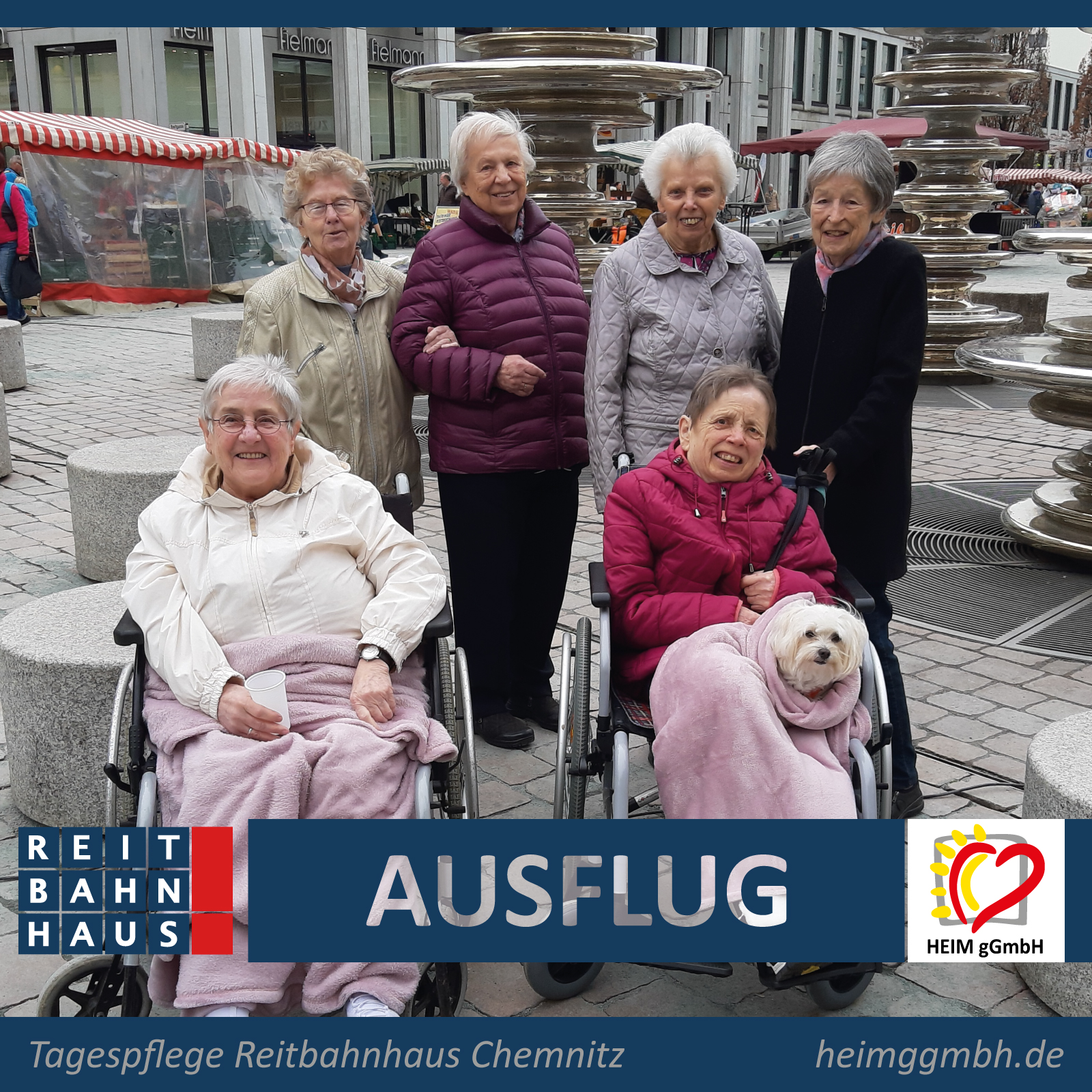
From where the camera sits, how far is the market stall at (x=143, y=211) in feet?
62.4

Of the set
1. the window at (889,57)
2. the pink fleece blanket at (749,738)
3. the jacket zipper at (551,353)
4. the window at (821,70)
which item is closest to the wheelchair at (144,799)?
the pink fleece blanket at (749,738)

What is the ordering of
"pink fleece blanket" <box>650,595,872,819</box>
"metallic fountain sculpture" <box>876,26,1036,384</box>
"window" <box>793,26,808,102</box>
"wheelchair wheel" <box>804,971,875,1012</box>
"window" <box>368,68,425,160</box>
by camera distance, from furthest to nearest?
"window" <box>793,26,808,102</box>
"window" <box>368,68,425,160</box>
"metallic fountain sculpture" <box>876,26,1036,384</box>
"wheelchair wheel" <box>804,971,875,1012</box>
"pink fleece blanket" <box>650,595,872,819</box>

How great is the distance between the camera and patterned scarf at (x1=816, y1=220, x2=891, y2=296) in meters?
3.74

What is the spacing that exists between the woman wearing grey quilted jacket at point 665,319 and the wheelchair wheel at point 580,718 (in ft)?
2.44

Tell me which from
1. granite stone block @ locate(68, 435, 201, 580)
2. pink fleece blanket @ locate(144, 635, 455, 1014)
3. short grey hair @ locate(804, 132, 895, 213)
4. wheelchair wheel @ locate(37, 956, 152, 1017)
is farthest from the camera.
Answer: granite stone block @ locate(68, 435, 201, 580)

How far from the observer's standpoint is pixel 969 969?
3.24m

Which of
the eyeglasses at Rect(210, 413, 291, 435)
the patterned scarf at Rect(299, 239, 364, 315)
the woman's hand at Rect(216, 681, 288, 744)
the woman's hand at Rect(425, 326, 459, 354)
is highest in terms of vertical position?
the patterned scarf at Rect(299, 239, 364, 315)

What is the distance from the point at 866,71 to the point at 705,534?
70713 mm

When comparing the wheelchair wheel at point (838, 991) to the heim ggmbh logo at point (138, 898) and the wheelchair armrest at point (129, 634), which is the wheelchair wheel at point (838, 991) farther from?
the wheelchair armrest at point (129, 634)

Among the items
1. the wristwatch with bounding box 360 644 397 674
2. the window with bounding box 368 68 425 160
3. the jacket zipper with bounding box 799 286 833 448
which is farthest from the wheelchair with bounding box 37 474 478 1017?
the window with bounding box 368 68 425 160

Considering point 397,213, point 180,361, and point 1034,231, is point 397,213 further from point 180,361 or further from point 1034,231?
point 1034,231

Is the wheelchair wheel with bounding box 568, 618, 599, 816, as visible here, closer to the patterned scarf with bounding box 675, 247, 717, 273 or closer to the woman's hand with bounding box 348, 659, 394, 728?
the woman's hand with bounding box 348, 659, 394, 728

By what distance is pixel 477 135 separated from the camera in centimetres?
395

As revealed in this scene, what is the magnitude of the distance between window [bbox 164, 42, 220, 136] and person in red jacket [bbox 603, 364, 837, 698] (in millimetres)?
37430
